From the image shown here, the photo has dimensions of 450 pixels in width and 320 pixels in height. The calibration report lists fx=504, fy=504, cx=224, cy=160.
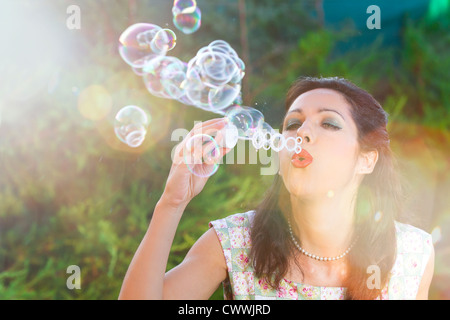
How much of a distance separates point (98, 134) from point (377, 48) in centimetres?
244

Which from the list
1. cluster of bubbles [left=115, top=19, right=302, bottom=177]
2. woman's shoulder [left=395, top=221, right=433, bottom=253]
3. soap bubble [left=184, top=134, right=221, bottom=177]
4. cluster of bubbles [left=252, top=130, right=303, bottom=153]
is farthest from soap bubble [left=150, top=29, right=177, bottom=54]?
woman's shoulder [left=395, top=221, right=433, bottom=253]

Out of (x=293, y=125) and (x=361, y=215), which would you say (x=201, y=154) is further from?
(x=361, y=215)

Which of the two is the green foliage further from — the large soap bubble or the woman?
the woman

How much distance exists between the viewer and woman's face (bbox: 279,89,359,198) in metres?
1.49

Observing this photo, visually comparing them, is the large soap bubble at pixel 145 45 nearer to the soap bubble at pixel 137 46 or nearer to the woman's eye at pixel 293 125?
the soap bubble at pixel 137 46

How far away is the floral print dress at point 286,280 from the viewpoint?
1.56 m

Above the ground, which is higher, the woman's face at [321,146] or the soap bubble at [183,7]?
the soap bubble at [183,7]

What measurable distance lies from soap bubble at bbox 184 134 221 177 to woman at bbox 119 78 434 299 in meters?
0.03

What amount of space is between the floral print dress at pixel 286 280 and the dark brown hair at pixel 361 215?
0.03 meters

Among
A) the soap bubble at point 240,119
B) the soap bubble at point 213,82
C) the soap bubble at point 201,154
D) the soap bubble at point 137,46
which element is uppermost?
the soap bubble at point 137,46

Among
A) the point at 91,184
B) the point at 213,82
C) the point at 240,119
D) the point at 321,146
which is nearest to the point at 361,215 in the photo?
the point at 321,146

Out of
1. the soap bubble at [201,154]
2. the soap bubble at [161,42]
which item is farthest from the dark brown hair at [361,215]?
the soap bubble at [161,42]

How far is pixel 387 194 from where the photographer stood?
1.78 metres

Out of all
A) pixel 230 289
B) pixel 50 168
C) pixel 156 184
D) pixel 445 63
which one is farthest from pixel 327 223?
pixel 445 63
